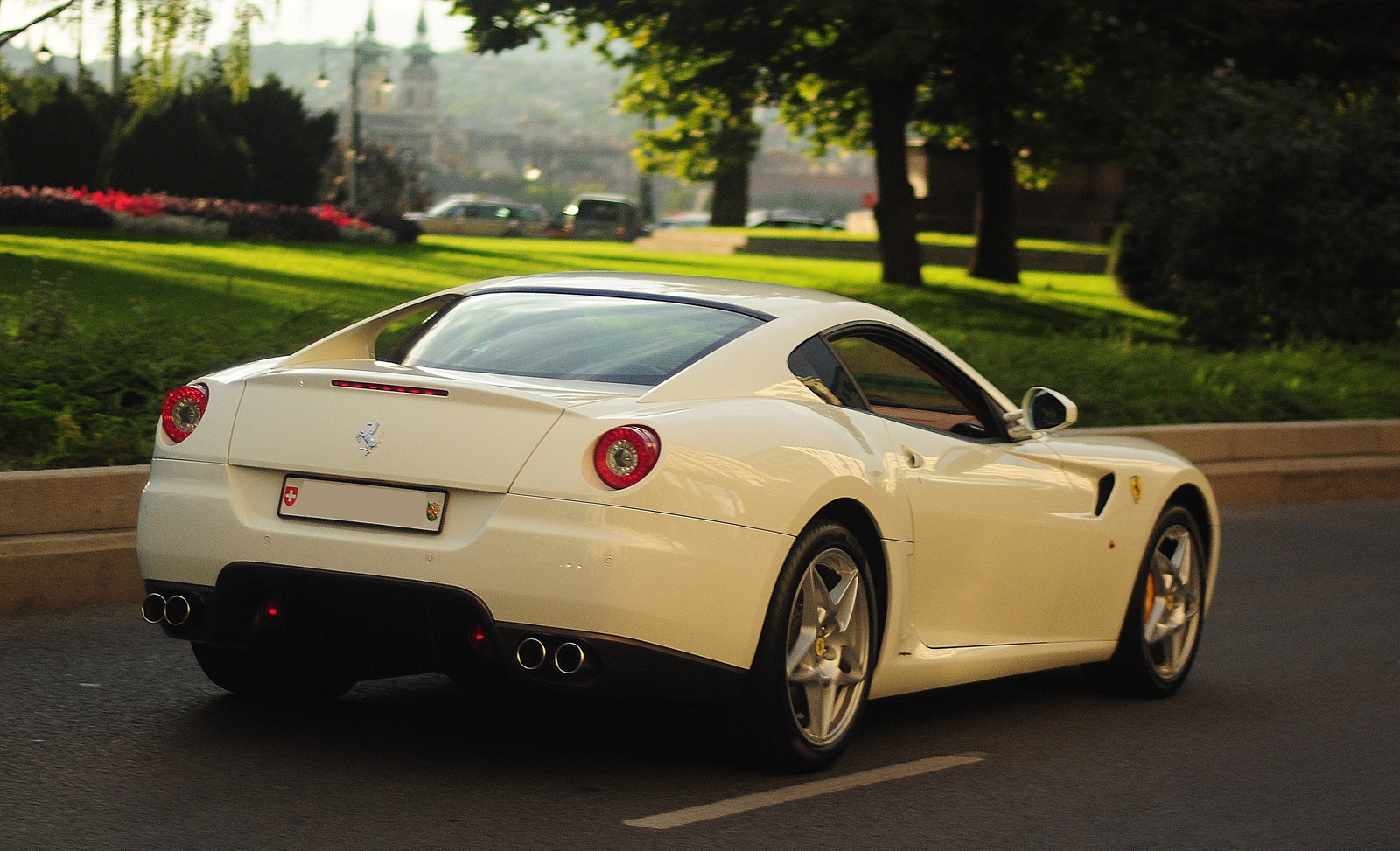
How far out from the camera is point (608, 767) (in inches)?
218

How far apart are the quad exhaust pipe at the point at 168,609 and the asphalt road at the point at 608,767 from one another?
398mm

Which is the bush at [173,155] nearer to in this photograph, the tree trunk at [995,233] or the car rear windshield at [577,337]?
the tree trunk at [995,233]

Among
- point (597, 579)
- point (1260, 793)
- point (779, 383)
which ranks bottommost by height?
point (1260, 793)

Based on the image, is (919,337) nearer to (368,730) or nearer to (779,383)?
(779,383)

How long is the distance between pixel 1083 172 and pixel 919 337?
1662 inches

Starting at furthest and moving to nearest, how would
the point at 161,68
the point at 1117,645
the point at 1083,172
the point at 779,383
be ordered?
the point at 1083,172
the point at 161,68
the point at 1117,645
the point at 779,383

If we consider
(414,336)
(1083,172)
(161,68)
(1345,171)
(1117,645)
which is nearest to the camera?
(414,336)

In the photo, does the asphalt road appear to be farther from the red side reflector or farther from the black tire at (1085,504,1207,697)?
the red side reflector

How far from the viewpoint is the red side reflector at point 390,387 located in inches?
204

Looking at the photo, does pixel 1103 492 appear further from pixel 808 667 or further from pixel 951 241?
pixel 951 241

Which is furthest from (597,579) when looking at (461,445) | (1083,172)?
(1083,172)

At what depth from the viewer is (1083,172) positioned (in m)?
47.3

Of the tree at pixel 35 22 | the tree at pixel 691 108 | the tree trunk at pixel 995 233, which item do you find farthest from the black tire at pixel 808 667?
the tree trunk at pixel 995 233

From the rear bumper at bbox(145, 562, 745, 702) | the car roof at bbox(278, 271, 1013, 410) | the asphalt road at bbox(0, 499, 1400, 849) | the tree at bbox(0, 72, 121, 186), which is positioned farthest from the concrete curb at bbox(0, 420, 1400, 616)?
the tree at bbox(0, 72, 121, 186)
